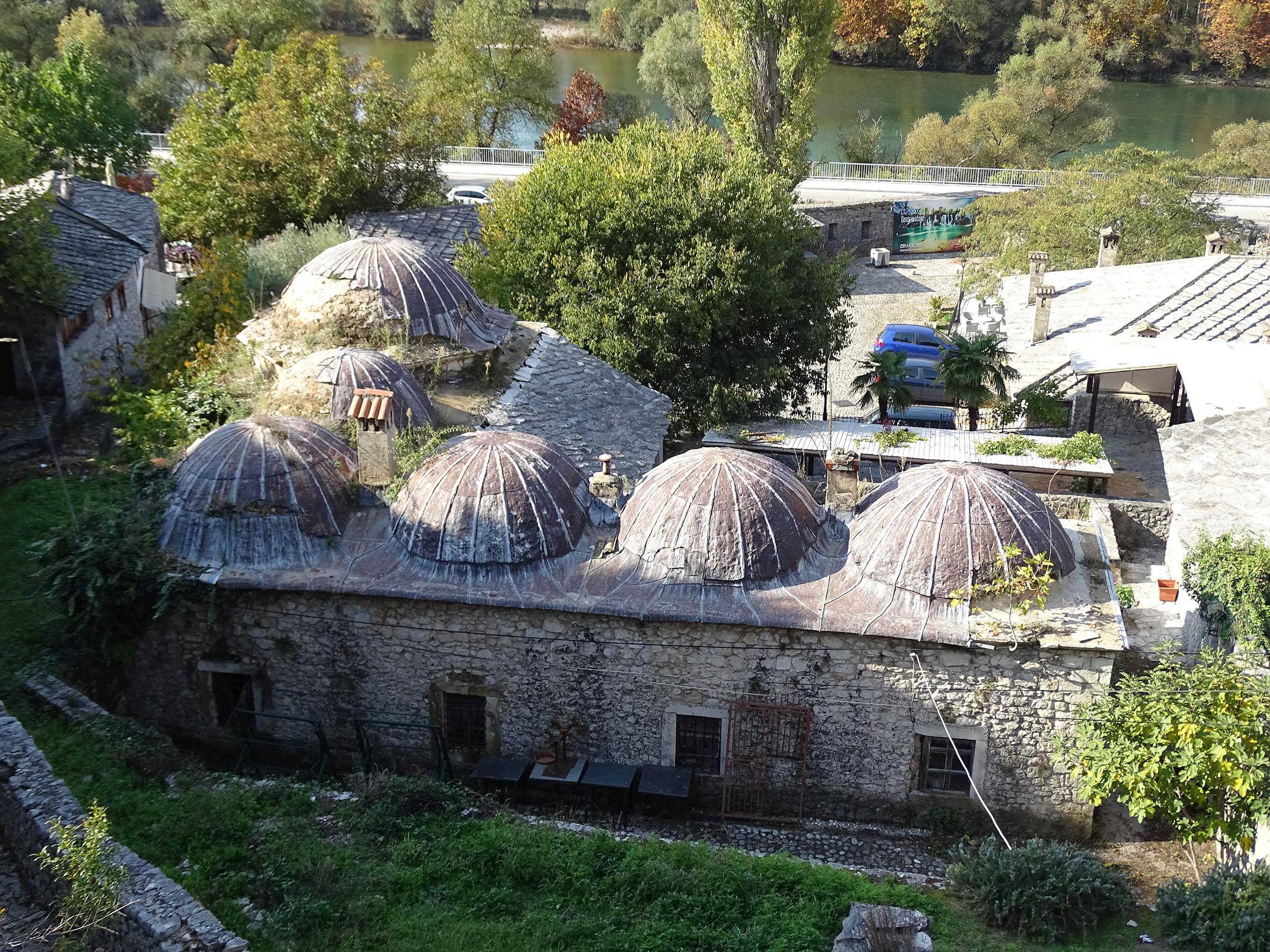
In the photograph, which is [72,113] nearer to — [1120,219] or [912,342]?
[912,342]

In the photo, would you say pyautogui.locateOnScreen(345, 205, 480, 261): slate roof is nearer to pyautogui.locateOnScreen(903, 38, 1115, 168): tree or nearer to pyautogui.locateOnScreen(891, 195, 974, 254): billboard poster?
pyautogui.locateOnScreen(891, 195, 974, 254): billboard poster

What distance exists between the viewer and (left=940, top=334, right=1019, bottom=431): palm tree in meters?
26.5

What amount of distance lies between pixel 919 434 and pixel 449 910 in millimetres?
15859

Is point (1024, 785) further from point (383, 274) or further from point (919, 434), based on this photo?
point (383, 274)

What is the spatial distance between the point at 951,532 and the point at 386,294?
1184 cm

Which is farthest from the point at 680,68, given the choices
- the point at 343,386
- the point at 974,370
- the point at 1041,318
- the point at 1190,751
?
the point at 1190,751

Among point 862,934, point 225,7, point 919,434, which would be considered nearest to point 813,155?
point 225,7

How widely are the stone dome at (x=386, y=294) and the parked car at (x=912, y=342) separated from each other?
17.5m

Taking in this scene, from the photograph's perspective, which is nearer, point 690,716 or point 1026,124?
point 690,716

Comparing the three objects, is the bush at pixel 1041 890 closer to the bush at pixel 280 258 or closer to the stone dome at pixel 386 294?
the stone dome at pixel 386 294

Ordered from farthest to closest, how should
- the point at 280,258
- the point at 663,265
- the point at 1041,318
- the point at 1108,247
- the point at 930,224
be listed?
the point at 930,224 → the point at 1108,247 → the point at 1041,318 → the point at 280,258 → the point at 663,265

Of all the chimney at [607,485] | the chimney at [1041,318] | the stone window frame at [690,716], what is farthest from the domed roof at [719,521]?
the chimney at [1041,318]

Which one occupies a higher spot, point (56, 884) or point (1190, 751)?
point (1190, 751)

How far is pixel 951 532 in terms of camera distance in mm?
15953
